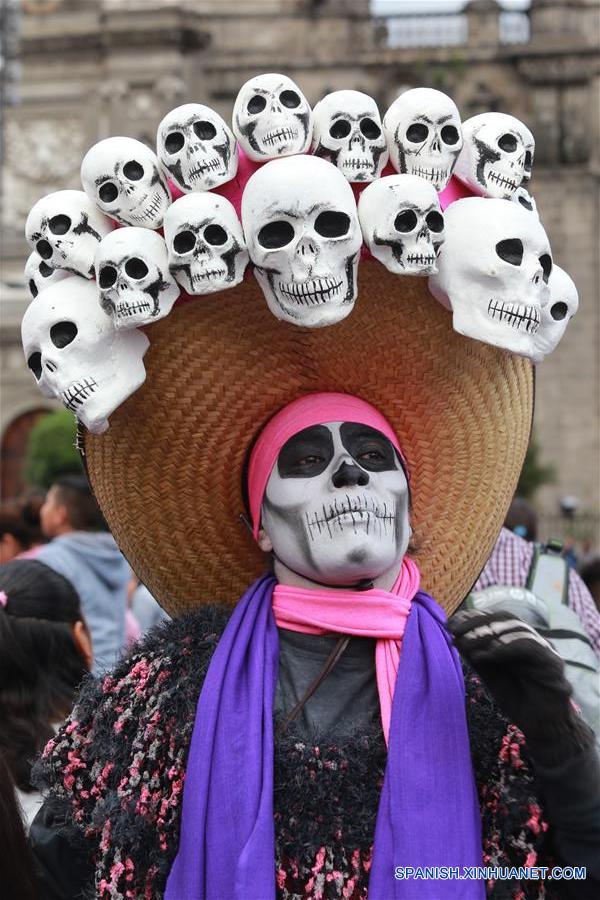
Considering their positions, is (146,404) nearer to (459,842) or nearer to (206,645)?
(206,645)

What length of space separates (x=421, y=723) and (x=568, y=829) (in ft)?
1.14

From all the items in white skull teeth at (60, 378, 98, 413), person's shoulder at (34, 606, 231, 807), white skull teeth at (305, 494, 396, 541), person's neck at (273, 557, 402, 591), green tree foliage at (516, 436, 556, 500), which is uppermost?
white skull teeth at (60, 378, 98, 413)

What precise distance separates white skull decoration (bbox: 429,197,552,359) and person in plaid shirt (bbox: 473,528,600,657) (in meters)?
2.10

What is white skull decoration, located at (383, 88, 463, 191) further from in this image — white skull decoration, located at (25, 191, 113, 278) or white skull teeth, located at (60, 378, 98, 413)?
white skull teeth, located at (60, 378, 98, 413)

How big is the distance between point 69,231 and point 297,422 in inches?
24.4

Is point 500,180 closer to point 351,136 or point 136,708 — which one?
point 351,136

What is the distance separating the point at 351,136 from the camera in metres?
2.61

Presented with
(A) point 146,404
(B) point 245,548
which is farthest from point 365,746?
(A) point 146,404

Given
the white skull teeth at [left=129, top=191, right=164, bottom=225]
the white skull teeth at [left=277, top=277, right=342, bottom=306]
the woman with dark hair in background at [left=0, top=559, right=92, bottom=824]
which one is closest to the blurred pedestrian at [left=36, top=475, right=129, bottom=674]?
the woman with dark hair in background at [left=0, top=559, right=92, bottom=824]

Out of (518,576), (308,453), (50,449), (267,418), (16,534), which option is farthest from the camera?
(50,449)

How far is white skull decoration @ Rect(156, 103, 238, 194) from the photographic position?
2588mm

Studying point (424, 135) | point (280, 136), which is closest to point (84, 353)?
point (280, 136)

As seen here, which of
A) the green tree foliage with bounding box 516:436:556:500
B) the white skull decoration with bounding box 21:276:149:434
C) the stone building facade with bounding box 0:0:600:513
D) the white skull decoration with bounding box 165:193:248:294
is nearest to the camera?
the white skull decoration with bounding box 165:193:248:294

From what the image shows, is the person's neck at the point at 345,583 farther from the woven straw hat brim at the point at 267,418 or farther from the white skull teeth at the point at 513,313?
the white skull teeth at the point at 513,313
